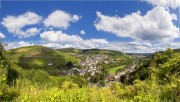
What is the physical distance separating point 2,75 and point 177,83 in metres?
6.94

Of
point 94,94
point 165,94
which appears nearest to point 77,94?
point 94,94

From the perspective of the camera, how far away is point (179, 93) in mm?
12664

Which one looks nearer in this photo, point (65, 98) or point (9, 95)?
point (65, 98)

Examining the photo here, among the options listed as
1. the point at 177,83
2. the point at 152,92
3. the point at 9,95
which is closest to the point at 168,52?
the point at 177,83

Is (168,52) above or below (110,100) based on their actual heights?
above

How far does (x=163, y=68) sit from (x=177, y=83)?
4.03 m

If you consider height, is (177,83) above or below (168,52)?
below

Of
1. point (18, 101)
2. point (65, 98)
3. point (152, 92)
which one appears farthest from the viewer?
point (152, 92)

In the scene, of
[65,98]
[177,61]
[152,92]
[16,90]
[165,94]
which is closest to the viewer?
[65,98]

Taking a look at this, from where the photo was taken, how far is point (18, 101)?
973 cm

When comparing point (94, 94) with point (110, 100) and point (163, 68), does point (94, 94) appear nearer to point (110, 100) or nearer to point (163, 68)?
point (110, 100)

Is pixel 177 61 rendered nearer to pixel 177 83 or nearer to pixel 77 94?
pixel 177 83

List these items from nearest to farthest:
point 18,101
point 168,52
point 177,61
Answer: point 18,101
point 177,61
point 168,52

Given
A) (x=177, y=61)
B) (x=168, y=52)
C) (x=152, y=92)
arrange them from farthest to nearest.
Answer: (x=168, y=52) < (x=177, y=61) < (x=152, y=92)
